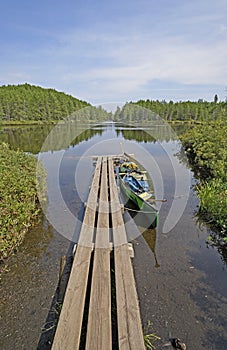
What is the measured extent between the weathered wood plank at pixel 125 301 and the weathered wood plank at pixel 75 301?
615mm

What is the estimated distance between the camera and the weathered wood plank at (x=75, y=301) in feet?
11.3

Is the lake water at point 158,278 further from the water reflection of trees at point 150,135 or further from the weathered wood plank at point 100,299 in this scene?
the water reflection of trees at point 150,135

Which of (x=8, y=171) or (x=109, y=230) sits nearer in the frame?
(x=109, y=230)

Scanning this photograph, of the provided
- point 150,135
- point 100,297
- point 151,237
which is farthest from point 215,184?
point 150,135

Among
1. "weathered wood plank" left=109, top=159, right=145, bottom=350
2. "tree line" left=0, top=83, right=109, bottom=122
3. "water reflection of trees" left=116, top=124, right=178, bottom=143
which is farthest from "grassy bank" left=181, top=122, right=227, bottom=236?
"tree line" left=0, top=83, right=109, bottom=122

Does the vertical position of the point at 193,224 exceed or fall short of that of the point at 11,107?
it falls short

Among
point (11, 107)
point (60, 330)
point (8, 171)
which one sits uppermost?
point (11, 107)

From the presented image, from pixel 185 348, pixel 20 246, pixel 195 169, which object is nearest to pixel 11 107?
pixel 195 169

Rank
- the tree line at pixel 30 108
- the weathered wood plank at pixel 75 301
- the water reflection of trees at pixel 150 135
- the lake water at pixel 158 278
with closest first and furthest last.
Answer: the weathered wood plank at pixel 75 301 < the lake water at pixel 158 278 < the water reflection of trees at pixel 150 135 < the tree line at pixel 30 108

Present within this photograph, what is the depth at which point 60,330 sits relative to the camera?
358 cm

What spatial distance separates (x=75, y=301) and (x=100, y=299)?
17.4 inches

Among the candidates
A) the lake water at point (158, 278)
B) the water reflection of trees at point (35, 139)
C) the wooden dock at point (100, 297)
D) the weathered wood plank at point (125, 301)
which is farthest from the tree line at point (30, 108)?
the weathered wood plank at point (125, 301)

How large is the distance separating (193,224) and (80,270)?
496 cm

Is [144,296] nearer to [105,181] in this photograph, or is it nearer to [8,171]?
[8,171]
